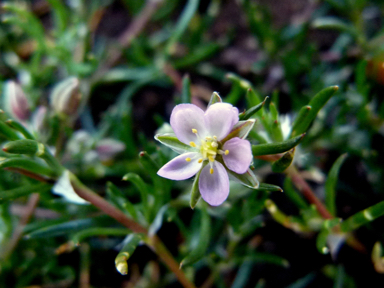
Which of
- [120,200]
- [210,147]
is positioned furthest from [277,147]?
[120,200]

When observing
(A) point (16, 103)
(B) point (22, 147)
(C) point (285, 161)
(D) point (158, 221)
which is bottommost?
(D) point (158, 221)

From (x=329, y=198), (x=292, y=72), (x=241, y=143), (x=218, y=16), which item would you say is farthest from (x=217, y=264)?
(x=218, y=16)

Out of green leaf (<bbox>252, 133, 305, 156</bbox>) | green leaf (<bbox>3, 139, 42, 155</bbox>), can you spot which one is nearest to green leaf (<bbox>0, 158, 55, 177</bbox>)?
green leaf (<bbox>3, 139, 42, 155</bbox>)

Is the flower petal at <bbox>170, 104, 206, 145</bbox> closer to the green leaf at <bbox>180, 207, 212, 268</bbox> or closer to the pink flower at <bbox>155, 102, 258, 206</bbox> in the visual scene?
the pink flower at <bbox>155, 102, 258, 206</bbox>

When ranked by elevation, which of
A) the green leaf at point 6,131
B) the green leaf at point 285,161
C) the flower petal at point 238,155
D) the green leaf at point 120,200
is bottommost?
the green leaf at point 120,200

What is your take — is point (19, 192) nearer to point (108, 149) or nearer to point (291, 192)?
point (108, 149)

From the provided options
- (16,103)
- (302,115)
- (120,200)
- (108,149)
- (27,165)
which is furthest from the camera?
(108,149)

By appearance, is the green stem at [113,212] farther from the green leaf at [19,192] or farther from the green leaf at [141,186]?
the green leaf at [19,192]

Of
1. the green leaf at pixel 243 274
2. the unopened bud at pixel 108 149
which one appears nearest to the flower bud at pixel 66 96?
the unopened bud at pixel 108 149
